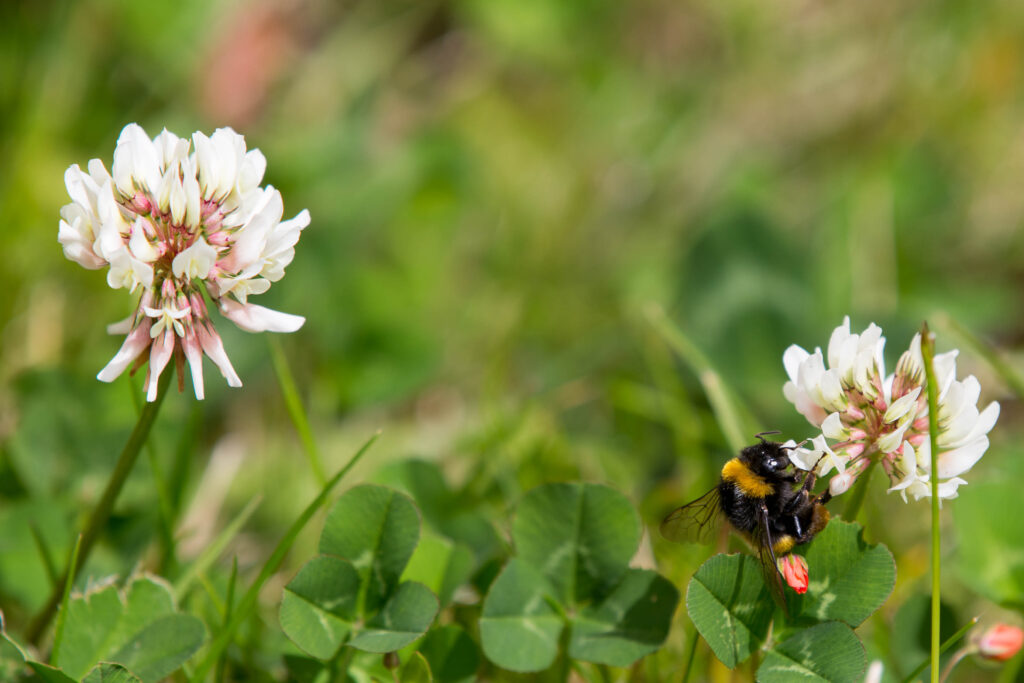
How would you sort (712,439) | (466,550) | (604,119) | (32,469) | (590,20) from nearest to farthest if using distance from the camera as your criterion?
(466,550)
(32,469)
(712,439)
(604,119)
(590,20)

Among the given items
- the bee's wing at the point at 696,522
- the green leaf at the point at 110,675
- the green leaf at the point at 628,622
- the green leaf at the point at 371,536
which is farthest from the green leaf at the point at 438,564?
the green leaf at the point at 110,675

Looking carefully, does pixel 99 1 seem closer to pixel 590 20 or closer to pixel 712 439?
pixel 590 20

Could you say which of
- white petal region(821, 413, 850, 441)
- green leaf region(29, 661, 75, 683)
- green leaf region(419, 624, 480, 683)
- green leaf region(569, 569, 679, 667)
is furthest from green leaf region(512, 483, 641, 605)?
green leaf region(29, 661, 75, 683)

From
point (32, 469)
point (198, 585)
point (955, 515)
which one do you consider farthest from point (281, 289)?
point (955, 515)

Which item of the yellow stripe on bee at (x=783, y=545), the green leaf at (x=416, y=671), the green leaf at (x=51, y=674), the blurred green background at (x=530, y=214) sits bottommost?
the green leaf at (x=51, y=674)

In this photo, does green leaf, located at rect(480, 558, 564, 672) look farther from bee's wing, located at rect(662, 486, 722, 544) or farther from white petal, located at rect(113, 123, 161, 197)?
white petal, located at rect(113, 123, 161, 197)

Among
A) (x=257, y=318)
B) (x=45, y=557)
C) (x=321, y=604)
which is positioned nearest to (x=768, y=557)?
(x=321, y=604)

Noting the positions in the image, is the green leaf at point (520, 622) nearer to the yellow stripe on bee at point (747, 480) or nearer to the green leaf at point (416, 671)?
the green leaf at point (416, 671)
